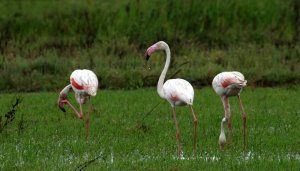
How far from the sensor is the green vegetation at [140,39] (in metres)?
17.5

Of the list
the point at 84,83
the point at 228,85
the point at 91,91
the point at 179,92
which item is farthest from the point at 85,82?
the point at 228,85

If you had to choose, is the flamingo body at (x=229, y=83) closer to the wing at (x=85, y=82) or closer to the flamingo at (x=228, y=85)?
the flamingo at (x=228, y=85)

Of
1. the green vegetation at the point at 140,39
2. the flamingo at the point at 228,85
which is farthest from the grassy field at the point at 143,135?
the green vegetation at the point at 140,39

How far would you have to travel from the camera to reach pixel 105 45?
65.2ft

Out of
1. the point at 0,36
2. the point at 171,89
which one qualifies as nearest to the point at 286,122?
the point at 171,89

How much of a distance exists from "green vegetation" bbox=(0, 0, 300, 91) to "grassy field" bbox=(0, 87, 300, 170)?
1.71m

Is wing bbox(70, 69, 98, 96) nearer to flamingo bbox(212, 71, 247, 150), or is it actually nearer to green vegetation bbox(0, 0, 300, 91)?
flamingo bbox(212, 71, 247, 150)

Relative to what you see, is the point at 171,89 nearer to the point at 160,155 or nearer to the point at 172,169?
the point at 160,155

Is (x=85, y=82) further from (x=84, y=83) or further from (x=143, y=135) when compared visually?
(x=143, y=135)

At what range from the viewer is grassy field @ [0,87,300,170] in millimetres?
8922

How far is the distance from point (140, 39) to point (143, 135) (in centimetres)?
969

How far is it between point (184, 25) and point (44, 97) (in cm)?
717

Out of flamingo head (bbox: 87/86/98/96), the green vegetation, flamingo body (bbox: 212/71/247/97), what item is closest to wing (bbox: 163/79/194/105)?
flamingo body (bbox: 212/71/247/97)

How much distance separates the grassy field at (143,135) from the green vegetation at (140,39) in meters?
1.71
